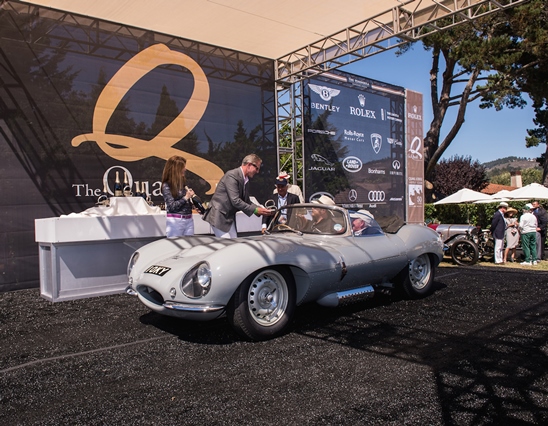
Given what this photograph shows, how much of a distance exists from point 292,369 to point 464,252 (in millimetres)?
8005

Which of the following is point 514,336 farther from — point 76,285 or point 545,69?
point 545,69

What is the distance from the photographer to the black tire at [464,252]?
383 inches

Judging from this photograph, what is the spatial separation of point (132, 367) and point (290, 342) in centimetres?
130

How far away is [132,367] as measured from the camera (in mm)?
3258

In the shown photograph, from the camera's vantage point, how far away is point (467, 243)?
991 cm

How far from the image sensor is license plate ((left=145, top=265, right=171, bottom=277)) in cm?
378

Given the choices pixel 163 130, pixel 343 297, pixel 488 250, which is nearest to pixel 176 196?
pixel 343 297

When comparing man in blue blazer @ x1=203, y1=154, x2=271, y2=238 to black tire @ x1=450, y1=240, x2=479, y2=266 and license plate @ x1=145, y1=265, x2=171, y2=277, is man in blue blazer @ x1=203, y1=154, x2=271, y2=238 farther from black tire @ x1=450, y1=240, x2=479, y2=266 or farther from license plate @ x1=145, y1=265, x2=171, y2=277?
black tire @ x1=450, y1=240, x2=479, y2=266

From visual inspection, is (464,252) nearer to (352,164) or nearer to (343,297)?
(352,164)

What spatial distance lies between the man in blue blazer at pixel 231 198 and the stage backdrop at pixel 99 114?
3.98 metres

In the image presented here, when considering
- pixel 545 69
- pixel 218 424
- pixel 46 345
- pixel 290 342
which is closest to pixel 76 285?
A: pixel 46 345

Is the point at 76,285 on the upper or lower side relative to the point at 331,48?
lower

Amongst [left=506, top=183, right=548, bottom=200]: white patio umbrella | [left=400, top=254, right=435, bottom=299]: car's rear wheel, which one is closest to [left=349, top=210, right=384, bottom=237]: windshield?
[left=400, top=254, right=435, bottom=299]: car's rear wheel

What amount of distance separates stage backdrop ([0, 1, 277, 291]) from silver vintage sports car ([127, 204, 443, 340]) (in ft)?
12.8
